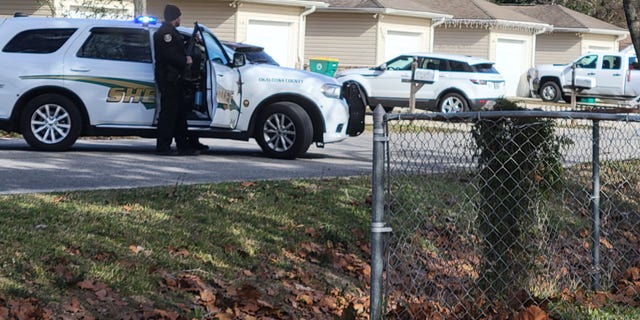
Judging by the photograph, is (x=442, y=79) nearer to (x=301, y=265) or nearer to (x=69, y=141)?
(x=69, y=141)

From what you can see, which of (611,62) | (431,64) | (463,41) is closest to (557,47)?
(463,41)

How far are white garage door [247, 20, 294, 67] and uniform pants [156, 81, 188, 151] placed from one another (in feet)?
59.9

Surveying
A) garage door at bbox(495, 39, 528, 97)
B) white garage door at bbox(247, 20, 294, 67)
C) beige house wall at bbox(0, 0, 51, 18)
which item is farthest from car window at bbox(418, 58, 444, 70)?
garage door at bbox(495, 39, 528, 97)

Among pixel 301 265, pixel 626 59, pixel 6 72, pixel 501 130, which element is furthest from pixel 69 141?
pixel 626 59

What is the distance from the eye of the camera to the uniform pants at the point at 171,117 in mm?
13023

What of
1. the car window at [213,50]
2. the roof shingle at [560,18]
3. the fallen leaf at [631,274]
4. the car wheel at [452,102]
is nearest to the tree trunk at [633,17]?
the fallen leaf at [631,274]

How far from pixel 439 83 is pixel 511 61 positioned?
1721 centimetres

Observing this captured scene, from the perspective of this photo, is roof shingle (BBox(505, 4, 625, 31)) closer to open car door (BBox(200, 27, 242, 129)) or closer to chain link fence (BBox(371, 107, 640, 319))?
open car door (BBox(200, 27, 242, 129))

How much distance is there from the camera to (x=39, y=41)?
13766mm

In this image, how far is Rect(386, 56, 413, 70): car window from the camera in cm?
2738

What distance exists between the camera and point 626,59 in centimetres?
3803

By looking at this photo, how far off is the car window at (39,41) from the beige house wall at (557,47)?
3540 cm

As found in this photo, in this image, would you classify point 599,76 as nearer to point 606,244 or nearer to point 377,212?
point 606,244

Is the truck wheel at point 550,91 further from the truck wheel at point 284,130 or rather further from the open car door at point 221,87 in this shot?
the open car door at point 221,87
